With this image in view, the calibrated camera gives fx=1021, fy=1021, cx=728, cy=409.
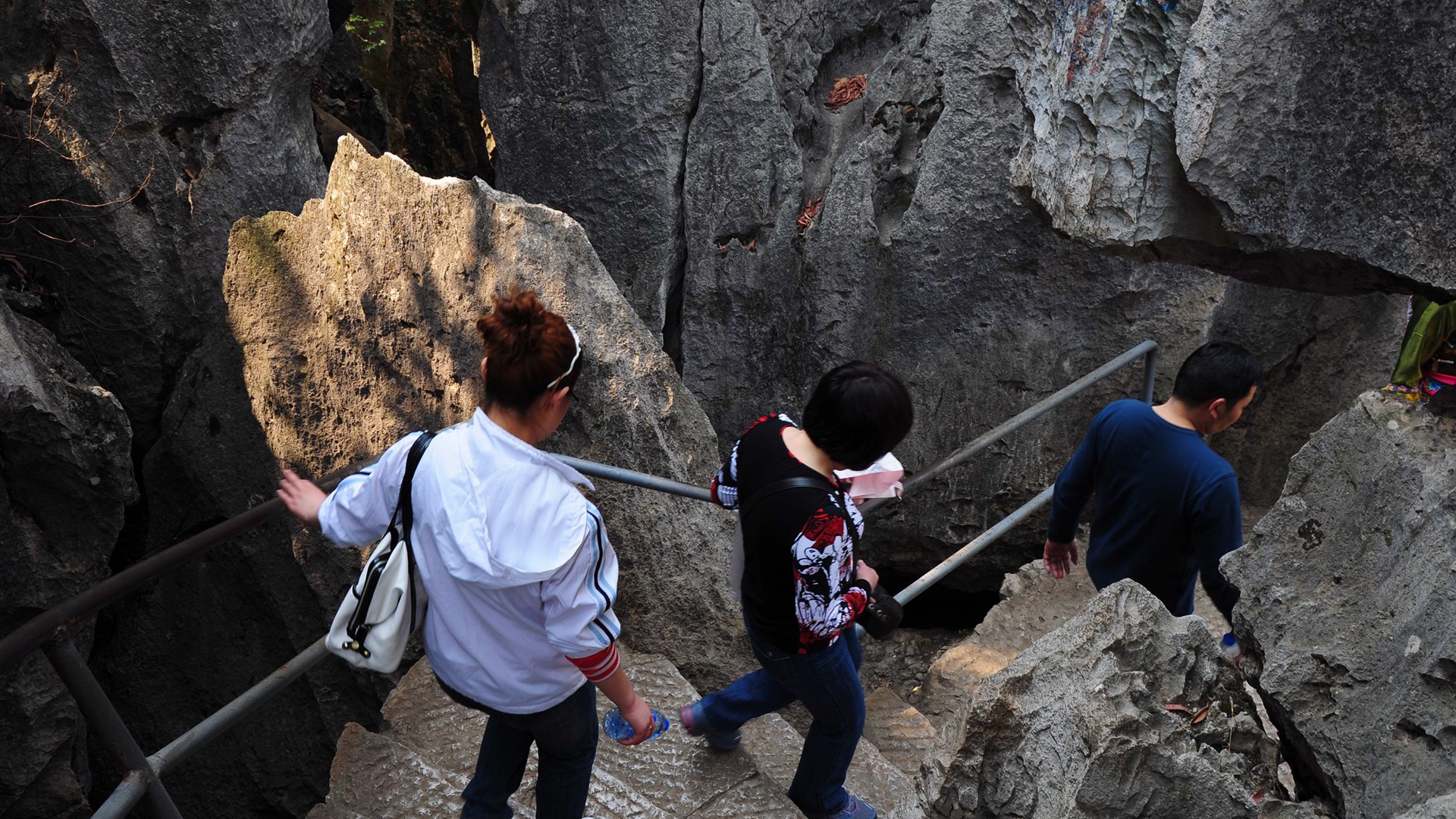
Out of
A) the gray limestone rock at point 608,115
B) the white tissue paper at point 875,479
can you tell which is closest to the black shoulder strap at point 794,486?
the white tissue paper at point 875,479

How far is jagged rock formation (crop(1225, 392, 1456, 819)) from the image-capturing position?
5.20 feet

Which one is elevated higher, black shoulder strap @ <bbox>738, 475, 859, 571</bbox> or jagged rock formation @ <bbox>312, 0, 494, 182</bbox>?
jagged rock formation @ <bbox>312, 0, 494, 182</bbox>

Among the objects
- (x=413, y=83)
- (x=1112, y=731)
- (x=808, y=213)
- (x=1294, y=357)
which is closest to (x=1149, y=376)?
(x=1294, y=357)

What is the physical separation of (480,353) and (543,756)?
4.98 feet

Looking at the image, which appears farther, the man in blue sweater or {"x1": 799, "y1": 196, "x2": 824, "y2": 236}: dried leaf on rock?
{"x1": 799, "y1": 196, "x2": 824, "y2": 236}: dried leaf on rock

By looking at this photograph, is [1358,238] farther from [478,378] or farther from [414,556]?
[478,378]

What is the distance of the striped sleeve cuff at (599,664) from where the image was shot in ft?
6.05

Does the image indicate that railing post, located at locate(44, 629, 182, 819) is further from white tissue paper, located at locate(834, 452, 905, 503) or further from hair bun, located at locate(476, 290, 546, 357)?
white tissue paper, located at locate(834, 452, 905, 503)

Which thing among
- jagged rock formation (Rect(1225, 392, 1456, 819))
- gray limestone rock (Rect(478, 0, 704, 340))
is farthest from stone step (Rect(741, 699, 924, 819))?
gray limestone rock (Rect(478, 0, 704, 340))

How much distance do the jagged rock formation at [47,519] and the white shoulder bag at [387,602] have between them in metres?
2.25

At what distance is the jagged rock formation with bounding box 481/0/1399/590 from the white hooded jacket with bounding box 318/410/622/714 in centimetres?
414

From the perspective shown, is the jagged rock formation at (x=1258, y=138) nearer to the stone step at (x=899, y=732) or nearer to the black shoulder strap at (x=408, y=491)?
the black shoulder strap at (x=408, y=491)

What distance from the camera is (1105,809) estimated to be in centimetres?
162

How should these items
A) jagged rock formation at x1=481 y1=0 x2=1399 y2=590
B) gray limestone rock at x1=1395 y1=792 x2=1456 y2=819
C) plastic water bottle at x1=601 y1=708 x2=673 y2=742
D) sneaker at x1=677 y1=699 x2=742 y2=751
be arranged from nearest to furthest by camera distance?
gray limestone rock at x1=1395 y1=792 x2=1456 y2=819
plastic water bottle at x1=601 y1=708 x2=673 y2=742
sneaker at x1=677 y1=699 x2=742 y2=751
jagged rock formation at x1=481 y1=0 x2=1399 y2=590
